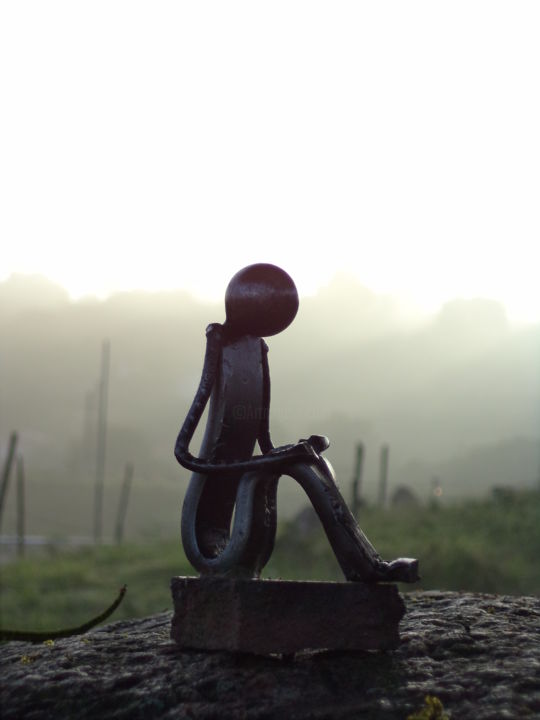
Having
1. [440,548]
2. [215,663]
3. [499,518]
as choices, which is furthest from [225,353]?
[499,518]

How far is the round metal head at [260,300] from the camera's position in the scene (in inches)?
165

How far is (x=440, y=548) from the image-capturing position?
1361cm

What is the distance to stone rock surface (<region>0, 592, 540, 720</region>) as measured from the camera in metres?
3.32

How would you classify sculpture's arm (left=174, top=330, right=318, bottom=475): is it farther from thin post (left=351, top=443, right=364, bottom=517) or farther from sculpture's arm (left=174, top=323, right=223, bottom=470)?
thin post (left=351, top=443, right=364, bottom=517)

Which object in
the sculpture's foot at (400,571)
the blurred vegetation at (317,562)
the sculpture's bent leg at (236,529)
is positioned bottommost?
the blurred vegetation at (317,562)

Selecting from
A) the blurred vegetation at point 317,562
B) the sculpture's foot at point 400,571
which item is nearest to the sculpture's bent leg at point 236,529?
the sculpture's foot at point 400,571

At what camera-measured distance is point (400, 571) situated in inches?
145

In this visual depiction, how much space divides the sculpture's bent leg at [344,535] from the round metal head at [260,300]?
73cm

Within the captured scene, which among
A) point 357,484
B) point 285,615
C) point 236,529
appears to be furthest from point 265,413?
point 357,484

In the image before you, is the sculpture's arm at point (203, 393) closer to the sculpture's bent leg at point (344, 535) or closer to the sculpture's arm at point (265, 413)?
the sculpture's arm at point (265, 413)

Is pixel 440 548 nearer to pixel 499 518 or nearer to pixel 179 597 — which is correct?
pixel 499 518

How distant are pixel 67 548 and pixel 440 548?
33.3 feet

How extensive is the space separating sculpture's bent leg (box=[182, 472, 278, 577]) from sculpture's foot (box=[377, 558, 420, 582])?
0.50m

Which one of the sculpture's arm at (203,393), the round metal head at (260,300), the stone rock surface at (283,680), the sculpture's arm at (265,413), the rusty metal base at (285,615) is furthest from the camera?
the sculpture's arm at (265,413)
